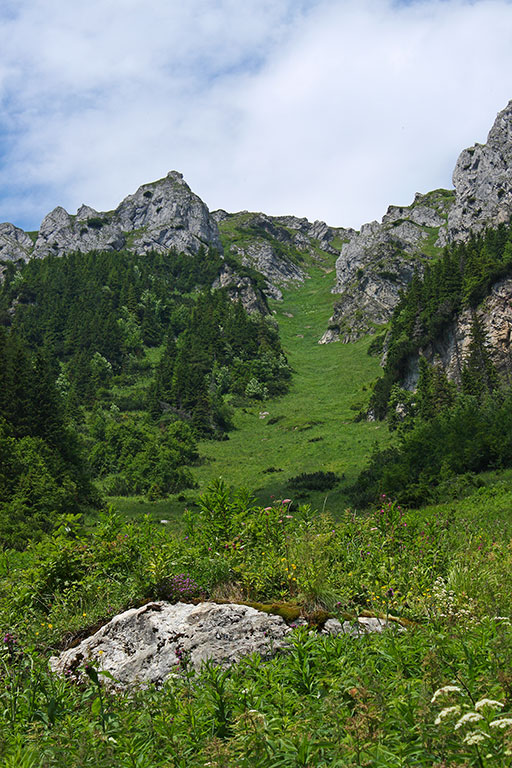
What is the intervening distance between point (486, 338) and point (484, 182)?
101m

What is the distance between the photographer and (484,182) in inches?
5251

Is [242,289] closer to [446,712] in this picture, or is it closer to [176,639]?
[176,639]

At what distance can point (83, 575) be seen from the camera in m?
7.32

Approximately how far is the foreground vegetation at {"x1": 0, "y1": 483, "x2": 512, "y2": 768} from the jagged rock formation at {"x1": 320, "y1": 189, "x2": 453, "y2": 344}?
91.8 metres

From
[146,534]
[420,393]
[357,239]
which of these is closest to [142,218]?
[357,239]

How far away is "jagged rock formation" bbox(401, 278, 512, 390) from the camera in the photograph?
55.6 meters

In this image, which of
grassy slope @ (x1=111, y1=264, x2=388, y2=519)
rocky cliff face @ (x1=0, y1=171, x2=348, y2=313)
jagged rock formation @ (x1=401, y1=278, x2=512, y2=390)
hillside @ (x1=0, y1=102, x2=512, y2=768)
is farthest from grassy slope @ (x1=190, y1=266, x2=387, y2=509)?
rocky cliff face @ (x1=0, y1=171, x2=348, y2=313)

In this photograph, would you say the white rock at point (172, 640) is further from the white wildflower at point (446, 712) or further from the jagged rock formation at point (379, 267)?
the jagged rock formation at point (379, 267)

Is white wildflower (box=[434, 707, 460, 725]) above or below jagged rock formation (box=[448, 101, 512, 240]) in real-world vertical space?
below

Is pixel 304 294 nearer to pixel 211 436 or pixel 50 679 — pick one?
pixel 211 436

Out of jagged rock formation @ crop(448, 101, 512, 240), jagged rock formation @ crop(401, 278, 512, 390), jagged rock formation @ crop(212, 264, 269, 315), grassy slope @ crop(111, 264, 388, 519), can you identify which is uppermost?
jagged rock formation @ crop(448, 101, 512, 240)

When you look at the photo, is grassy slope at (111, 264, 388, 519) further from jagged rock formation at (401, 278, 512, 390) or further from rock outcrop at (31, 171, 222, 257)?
rock outcrop at (31, 171, 222, 257)

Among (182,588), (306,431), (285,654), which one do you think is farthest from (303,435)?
(285,654)

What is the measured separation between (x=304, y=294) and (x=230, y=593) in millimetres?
166360
